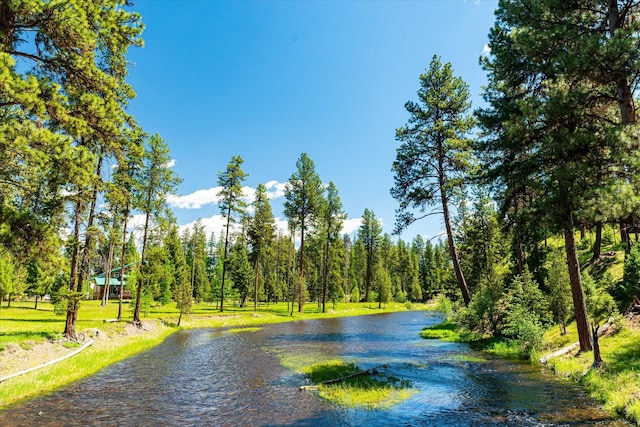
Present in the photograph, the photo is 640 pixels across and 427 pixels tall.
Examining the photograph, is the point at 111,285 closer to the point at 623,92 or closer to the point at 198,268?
the point at 198,268

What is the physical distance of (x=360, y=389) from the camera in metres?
13.0

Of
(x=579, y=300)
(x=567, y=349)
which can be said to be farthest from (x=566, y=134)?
(x=567, y=349)

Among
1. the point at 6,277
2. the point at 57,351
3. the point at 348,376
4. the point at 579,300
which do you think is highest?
the point at 6,277

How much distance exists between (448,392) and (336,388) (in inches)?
155

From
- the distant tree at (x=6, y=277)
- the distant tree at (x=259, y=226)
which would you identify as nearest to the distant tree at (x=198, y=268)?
the distant tree at (x=259, y=226)

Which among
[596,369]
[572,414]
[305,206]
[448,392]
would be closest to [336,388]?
[448,392]

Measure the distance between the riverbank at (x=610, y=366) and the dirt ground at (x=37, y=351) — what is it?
65.7 feet

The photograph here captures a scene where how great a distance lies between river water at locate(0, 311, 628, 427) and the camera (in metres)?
10.2

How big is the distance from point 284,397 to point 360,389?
2742 millimetres

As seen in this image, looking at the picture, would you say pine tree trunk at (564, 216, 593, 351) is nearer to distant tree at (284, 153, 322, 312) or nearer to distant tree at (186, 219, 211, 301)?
distant tree at (284, 153, 322, 312)

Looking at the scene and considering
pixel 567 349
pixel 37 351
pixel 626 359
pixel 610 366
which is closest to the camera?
pixel 610 366

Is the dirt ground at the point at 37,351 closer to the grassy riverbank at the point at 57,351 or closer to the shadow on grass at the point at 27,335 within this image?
the grassy riverbank at the point at 57,351

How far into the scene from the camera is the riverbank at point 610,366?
9.80 meters

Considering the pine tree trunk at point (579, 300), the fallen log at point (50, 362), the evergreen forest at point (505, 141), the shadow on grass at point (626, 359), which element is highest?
the evergreen forest at point (505, 141)
